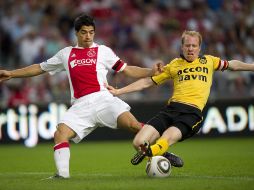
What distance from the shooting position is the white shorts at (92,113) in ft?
34.2

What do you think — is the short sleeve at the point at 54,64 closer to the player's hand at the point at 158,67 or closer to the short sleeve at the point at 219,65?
the player's hand at the point at 158,67

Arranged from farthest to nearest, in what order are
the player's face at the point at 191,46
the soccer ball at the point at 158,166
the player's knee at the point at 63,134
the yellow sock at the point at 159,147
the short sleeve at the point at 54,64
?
the short sleeve at the point at 54,64 → the player's face at the point at 191,46 → the player's knee at the point at 63,134 → the yellow sock at the point at 159,147 → the soccer ball at the point at 158,166

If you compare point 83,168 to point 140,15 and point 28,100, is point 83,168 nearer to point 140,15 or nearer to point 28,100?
point 28,100

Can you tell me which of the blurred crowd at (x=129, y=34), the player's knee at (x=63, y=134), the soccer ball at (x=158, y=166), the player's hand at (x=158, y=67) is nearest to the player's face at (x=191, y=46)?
the player's hand at (x=158, y=67)

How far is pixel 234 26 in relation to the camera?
69.1 ft

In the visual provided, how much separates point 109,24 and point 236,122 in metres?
4.82

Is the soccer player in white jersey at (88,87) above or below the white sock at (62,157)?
above

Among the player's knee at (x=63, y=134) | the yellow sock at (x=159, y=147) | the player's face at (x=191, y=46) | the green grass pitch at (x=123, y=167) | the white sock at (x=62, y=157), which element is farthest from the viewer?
the player's face at (x=191, y=46)

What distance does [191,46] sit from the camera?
10625mm

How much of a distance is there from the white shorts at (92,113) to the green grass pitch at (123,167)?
0.73 m

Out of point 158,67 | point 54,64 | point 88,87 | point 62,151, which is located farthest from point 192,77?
point 62,151

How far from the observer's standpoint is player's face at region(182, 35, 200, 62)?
1060 cm

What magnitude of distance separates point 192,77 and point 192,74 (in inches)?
1.7

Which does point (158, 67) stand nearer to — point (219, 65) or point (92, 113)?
point (219, 65)
